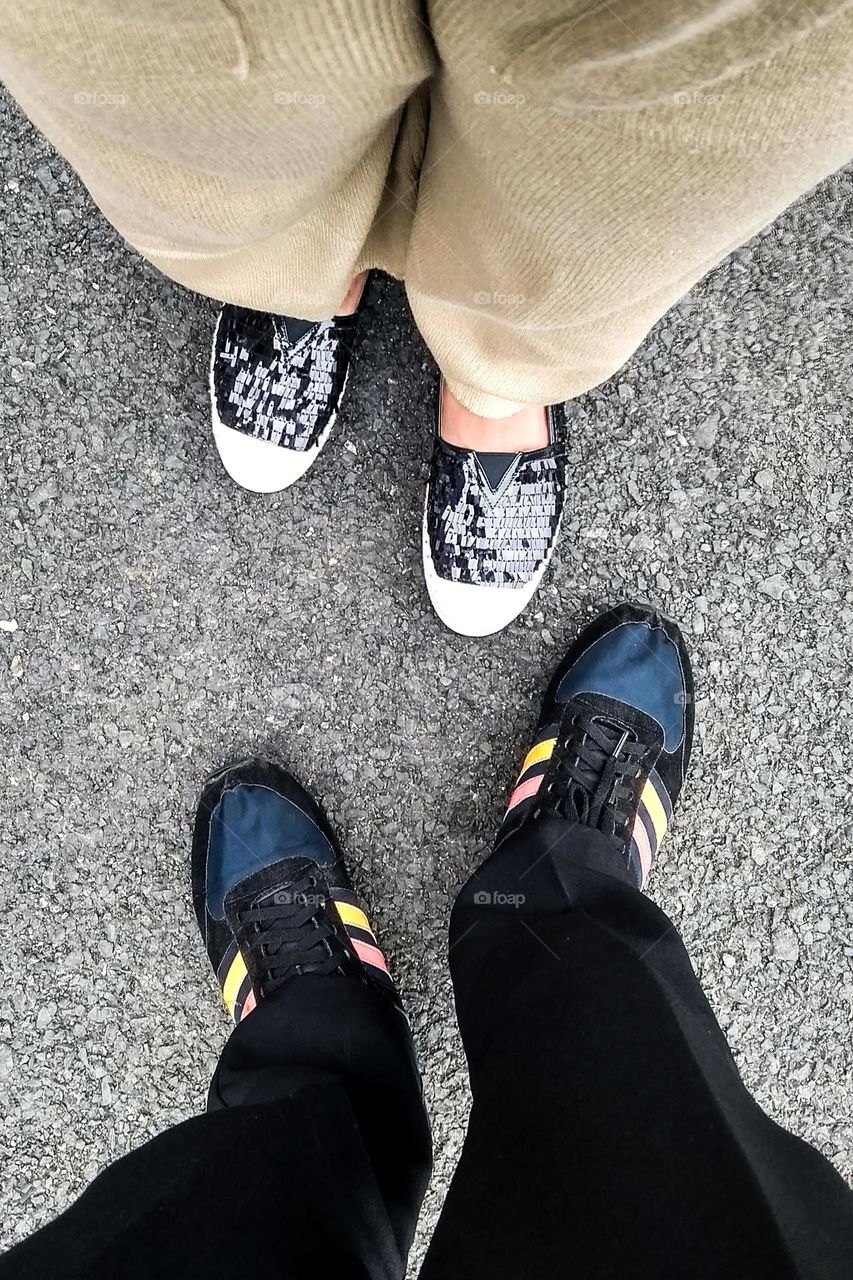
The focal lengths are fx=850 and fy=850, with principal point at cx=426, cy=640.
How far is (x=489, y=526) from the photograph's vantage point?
3.62 feet

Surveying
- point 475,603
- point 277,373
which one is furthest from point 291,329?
point 475,603

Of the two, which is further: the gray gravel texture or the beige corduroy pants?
the gray gravel texture

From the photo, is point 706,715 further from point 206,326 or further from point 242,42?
point 242,42

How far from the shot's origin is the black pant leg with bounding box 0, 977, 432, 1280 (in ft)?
2.30

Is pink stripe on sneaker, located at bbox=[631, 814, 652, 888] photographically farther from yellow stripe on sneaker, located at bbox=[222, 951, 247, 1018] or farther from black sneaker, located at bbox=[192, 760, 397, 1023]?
yellow stripe on sneaker, located at bbox=[222, 951, 247, 1018]

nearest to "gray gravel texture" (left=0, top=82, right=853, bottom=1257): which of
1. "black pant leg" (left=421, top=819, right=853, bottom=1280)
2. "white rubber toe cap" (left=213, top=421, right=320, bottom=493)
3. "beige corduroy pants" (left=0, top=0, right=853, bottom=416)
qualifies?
"white rubber toe cap" (left=213, top=421, right=320, bottom=493)

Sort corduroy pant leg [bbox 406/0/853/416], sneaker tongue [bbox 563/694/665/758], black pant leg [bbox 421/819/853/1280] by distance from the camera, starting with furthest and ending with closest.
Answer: sneaker tongue [bbox 563/694/665/758]
black pant leg [bbox 421/819/853/1280]
corduroy pant leg [bbox 406/0/853/416]

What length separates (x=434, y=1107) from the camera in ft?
3.82

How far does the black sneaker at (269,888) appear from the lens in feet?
3.67

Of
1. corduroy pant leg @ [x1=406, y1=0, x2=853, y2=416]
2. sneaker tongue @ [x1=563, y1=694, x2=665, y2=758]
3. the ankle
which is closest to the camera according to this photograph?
corduroy pant leg @ [x1=406, y1=0, x2=853, y2=416]

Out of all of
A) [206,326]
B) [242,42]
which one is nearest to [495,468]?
[206,326]

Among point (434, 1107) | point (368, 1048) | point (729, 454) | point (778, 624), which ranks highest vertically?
point (729, 454)

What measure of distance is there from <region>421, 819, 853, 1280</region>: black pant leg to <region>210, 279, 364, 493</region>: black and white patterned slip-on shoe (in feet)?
2.16

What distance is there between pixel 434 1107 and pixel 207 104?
46.2 inches
